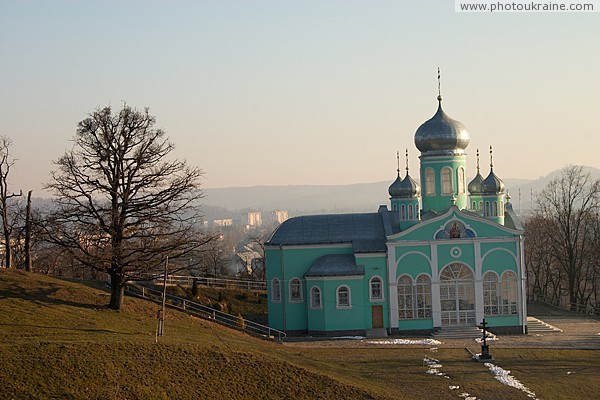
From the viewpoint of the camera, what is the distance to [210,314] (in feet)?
129

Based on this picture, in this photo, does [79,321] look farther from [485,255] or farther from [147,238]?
[485,255]

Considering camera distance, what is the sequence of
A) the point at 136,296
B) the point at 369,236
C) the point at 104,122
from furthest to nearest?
1. the point at 369,236
2. the point at 136,296
3. the point at 104,122

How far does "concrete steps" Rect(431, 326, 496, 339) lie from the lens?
39219mm

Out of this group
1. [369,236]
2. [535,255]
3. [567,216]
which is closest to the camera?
[369,236]

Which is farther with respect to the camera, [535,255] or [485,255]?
[535,255]

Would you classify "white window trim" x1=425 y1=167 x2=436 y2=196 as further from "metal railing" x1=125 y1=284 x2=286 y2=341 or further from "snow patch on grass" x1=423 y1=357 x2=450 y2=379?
"snow patch on grass" x1=423 y1=357 x2=450 y2=379

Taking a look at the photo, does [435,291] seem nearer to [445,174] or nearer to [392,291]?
[392,291]

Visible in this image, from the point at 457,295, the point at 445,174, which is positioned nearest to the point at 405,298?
the point at 457,295

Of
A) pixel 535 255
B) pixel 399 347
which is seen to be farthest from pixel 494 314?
pixel 535 255

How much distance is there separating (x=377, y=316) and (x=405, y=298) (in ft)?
5.28

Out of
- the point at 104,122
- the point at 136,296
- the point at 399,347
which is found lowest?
the point at 399,347

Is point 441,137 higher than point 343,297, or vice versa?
point 441,137

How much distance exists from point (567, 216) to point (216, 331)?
29.0m

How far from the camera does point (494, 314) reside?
40.5 metres
